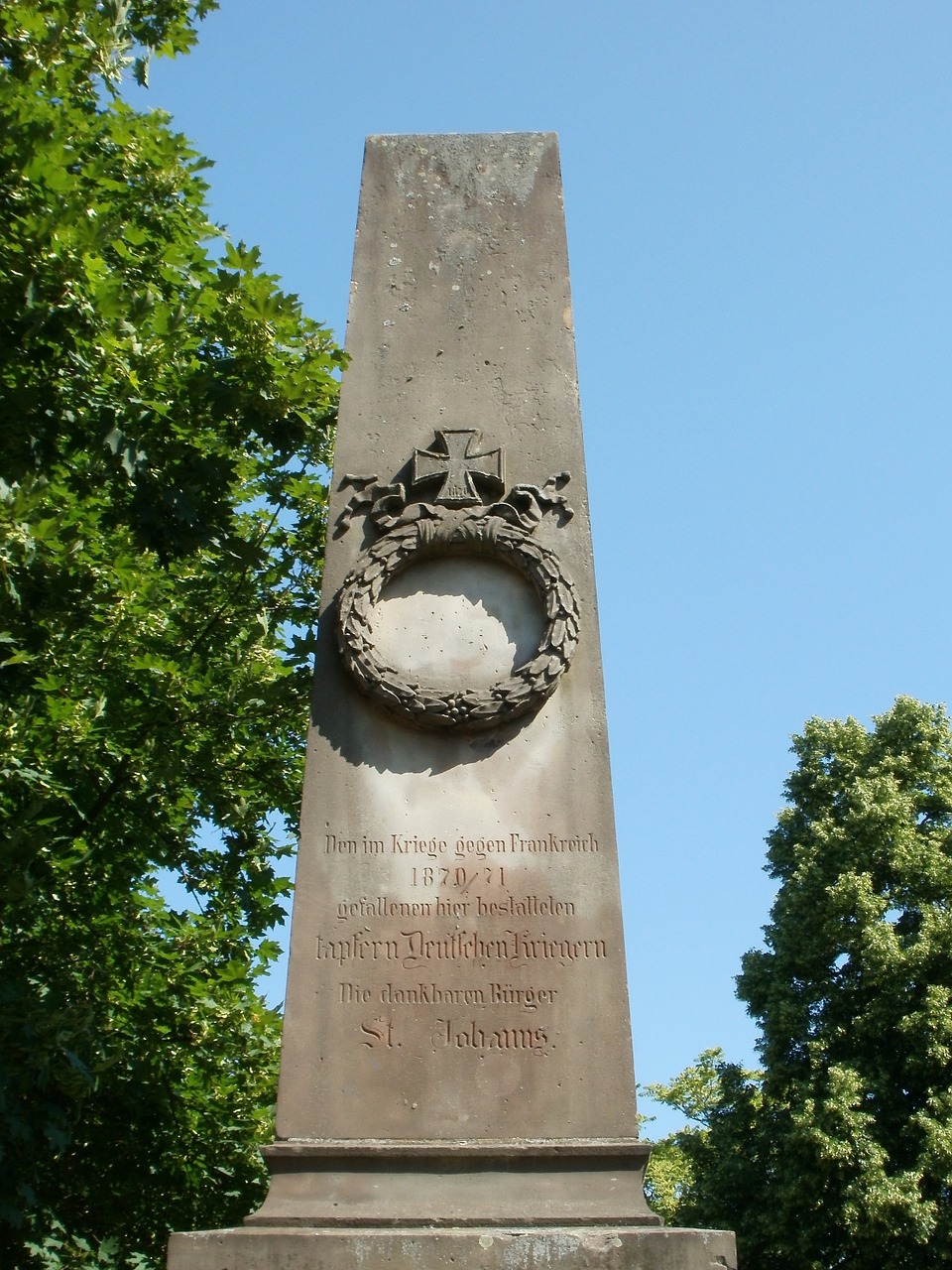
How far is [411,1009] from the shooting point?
562cm

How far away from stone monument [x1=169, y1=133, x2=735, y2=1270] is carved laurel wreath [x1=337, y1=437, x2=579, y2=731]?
1 centimetres

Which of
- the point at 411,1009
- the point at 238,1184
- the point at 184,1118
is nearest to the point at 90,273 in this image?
the point at 411,1009

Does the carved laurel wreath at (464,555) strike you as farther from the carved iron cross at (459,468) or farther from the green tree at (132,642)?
the green tree at (132,642)

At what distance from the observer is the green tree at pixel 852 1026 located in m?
16.2

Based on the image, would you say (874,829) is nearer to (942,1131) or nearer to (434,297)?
(942,1131)

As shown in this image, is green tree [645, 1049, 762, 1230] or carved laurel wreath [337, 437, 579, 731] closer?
carved laurel wreath [337, 437, 579, 731]

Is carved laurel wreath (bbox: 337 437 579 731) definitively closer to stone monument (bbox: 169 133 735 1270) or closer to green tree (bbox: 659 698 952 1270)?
stone monument (bbox: 169 133 735 1270)

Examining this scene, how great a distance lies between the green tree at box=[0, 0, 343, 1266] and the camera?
7891mm

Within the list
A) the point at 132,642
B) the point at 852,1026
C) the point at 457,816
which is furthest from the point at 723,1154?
the point at 457,816

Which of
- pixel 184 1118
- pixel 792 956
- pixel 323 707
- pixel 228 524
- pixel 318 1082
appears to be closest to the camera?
pixel 318 1082

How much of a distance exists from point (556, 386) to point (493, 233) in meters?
1.08

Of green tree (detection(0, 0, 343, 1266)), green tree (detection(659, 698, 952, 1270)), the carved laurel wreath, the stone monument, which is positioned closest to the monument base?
the stone monument

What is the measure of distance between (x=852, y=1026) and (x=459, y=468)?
13727mm

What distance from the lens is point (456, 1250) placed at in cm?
489
